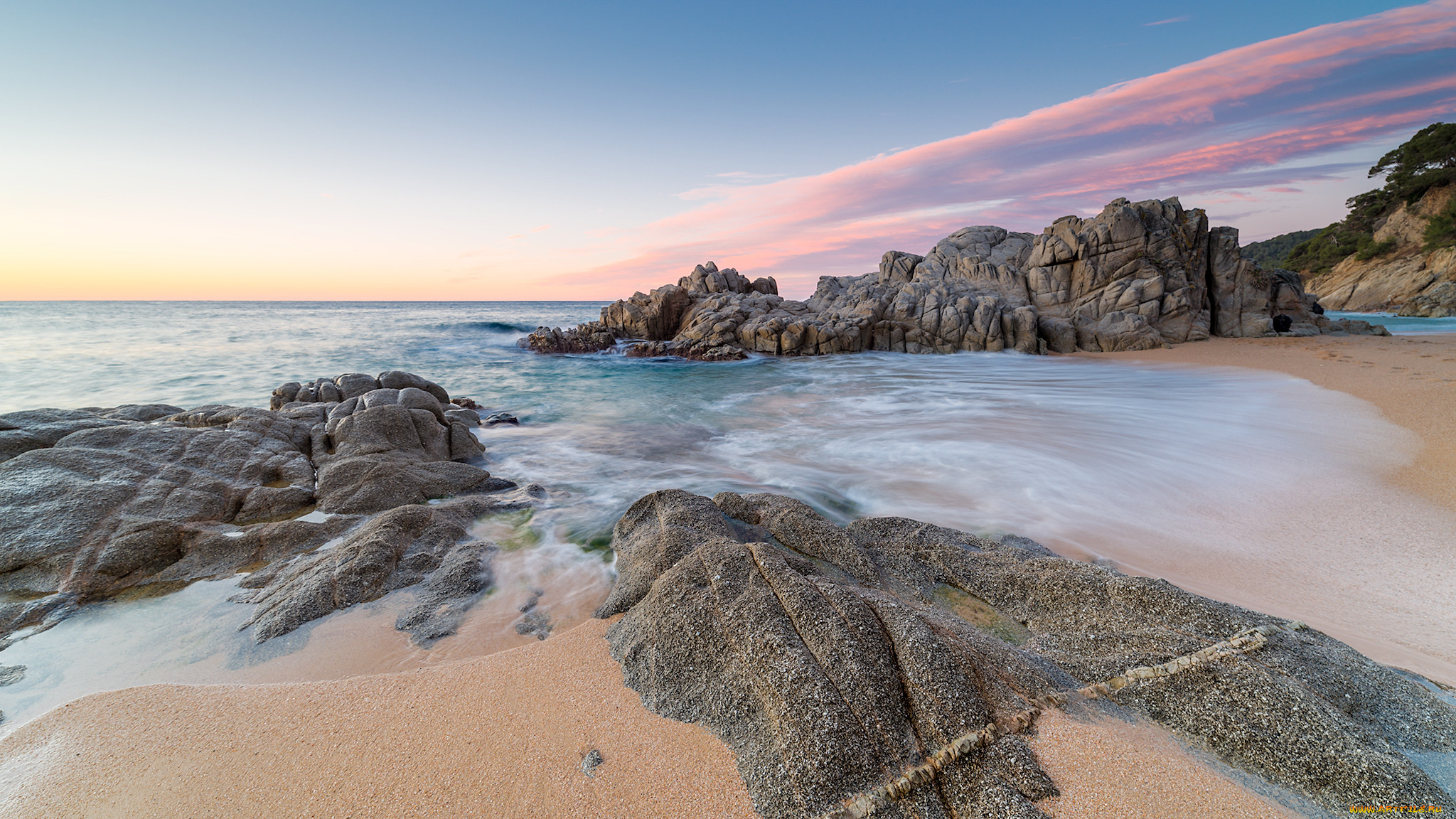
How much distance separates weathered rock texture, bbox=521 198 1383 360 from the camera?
2125cm

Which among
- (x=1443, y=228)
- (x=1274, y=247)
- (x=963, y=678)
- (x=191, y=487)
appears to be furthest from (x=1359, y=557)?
(x=1274, y=247)

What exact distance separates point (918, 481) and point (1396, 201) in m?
55.1

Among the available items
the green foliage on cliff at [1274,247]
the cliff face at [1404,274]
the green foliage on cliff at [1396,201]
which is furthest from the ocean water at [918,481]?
the green foliage on cliff at [1274,247]

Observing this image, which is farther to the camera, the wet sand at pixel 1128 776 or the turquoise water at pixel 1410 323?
the turquoise water at pixel 1410 323

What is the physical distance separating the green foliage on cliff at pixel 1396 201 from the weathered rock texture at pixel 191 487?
5317 centimetres

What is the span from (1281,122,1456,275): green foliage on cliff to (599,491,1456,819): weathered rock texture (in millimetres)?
49186

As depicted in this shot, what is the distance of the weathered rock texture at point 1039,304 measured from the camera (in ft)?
69.7

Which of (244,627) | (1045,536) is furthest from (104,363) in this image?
(1045,536)

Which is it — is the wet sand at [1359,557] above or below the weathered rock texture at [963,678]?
below

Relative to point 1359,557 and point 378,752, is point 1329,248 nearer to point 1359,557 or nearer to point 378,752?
point 1359,557

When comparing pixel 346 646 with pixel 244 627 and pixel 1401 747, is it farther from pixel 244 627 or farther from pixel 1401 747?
pixel 1401 747

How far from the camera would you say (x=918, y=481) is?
273 inches

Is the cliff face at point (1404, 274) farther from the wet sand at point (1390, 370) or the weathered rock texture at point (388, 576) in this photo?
the weathered rock texture at point (388, 576)

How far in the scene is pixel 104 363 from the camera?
56.4 ft
